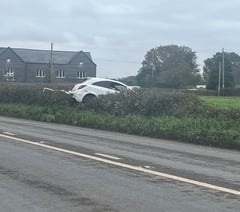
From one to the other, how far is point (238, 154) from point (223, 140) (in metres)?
1.90

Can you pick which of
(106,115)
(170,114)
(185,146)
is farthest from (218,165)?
(106,115)

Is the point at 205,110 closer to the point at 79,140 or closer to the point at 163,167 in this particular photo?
the point at 79,140

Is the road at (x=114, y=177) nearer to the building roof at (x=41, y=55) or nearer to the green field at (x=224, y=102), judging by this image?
the green field at (x=224, y=102)

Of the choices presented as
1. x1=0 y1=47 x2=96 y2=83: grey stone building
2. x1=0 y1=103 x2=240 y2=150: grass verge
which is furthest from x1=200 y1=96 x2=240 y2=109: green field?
x1=0 y1=47 x2=96 y2=83: grey stone building

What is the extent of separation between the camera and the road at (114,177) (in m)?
7.20

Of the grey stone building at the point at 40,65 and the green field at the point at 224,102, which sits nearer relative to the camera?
the green field at the point at 224,102

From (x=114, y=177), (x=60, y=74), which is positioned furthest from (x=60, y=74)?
(x=114, y=177)

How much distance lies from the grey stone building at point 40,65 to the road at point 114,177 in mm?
109274

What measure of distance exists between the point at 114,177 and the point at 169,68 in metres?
118

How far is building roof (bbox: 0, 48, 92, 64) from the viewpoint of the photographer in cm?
12612

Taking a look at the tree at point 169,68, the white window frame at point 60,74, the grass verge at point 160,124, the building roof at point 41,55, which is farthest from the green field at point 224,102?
the building roof at point 41,55

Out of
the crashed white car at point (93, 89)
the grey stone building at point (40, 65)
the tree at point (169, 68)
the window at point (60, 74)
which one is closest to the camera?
the crashed white car at point (93, 89)

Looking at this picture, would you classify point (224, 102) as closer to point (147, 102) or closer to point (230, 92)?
point (147, 102)

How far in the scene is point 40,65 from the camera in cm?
12519
